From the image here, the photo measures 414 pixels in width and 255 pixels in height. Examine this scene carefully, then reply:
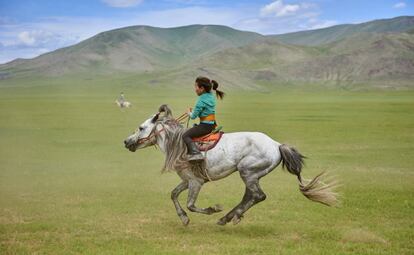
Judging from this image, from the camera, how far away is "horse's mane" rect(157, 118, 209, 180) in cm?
943

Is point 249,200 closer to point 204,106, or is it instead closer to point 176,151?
point 176,151

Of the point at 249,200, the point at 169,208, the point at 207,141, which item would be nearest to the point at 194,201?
the point at 249,200

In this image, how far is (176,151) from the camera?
9633mm

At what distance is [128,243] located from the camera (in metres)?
8.39

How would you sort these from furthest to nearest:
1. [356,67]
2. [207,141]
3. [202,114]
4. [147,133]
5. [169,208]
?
[356,67]
[169,208]
[147,133]
[207,141]
[202,114]

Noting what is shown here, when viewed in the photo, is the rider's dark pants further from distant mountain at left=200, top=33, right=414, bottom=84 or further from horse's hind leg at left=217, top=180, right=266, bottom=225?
distant mountain at left=200, top=33, right=414, bottom=84

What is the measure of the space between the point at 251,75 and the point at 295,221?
169m

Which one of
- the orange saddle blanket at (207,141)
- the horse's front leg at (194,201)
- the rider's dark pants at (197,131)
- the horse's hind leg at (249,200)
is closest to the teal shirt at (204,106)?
the rider's dark pants at (197,131)

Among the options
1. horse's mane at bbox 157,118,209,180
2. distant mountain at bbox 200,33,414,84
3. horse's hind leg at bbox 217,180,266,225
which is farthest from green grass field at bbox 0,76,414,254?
distant mountain at bbox 200,33,414,84

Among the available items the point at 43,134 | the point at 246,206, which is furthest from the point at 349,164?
the point at 43,134

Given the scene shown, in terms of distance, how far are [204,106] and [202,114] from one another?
18 cm

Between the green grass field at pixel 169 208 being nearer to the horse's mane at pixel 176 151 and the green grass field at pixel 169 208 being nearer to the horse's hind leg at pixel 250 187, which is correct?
the horse's hind leg at pixel 250 187

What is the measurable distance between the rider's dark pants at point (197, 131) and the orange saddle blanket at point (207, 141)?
0.32ft

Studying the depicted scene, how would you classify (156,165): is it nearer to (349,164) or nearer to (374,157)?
(349,164)
